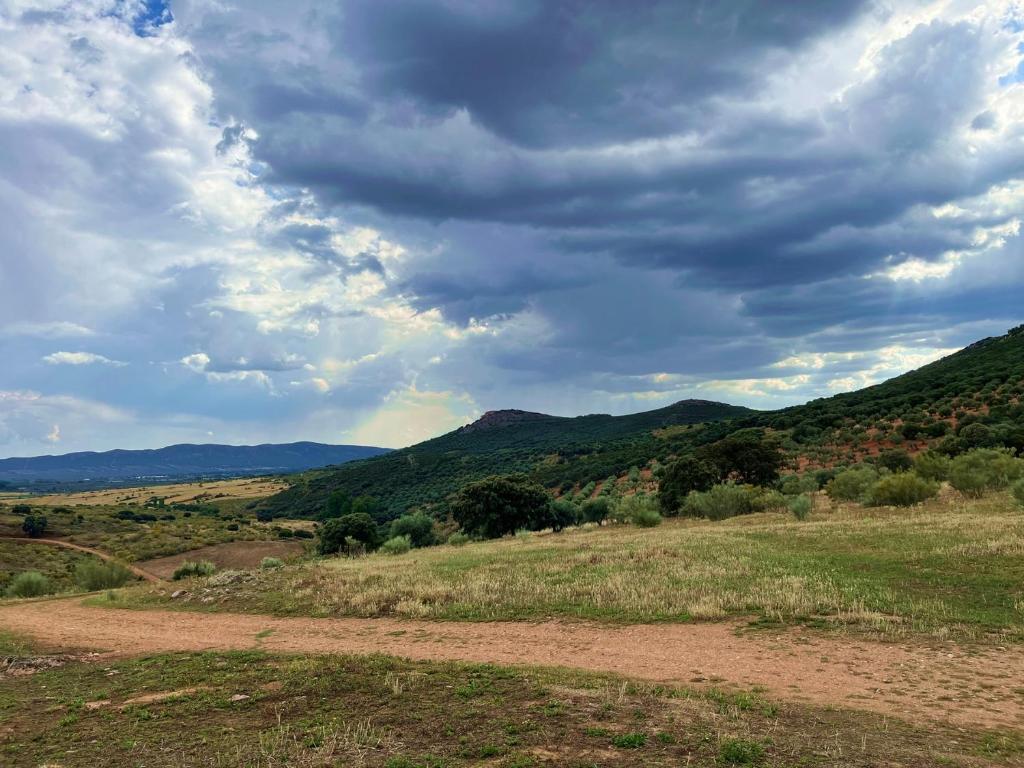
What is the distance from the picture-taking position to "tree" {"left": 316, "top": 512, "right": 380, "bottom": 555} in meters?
55.4

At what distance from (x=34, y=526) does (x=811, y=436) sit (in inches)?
3715

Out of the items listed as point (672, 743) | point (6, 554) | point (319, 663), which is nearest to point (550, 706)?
point (672, 743)

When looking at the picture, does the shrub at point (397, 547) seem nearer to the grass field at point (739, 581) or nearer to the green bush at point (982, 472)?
the grass field at point (739, 581)

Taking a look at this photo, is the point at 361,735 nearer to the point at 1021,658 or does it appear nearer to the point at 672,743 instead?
the point at 672,743

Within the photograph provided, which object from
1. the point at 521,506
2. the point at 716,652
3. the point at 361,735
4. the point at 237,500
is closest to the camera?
the point at 361,735

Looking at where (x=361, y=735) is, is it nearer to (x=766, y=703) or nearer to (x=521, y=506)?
(x=766, y=703)

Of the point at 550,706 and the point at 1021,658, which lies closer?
the point at 550,706

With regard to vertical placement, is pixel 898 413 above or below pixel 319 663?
above

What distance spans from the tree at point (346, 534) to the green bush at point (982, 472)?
149 ft

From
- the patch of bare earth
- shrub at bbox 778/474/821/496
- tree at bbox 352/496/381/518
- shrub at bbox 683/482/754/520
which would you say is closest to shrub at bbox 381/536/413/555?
the patch of bare earth

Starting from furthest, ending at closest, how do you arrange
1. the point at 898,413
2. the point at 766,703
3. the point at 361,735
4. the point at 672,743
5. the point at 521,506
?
the point at 898,413 → the point at 521,506 → the point at 766,703 → the point at 361,735 → the point at 672,743

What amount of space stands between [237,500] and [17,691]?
16012 centimetres

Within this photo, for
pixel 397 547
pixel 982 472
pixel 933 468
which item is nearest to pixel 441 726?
pixel 397 547

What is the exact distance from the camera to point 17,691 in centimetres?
1267
